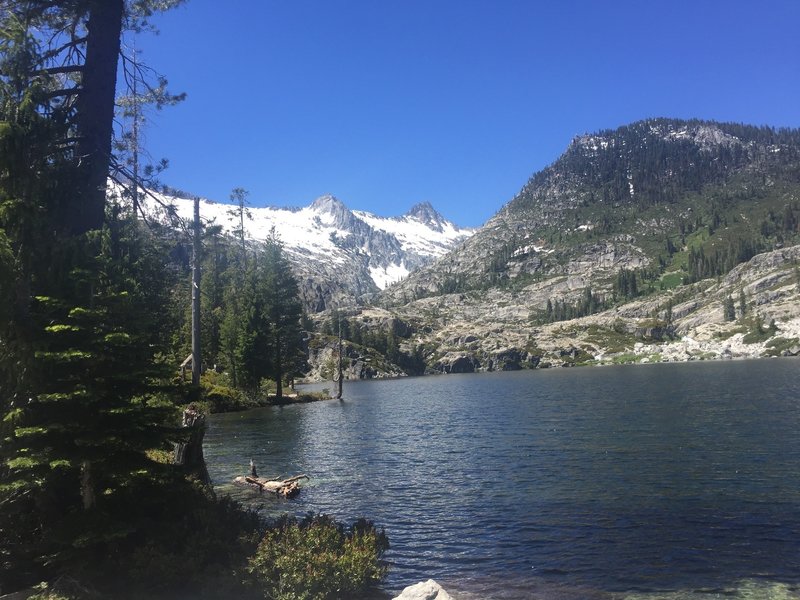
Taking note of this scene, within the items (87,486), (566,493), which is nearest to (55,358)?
(87,486)

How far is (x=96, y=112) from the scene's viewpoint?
17891mm

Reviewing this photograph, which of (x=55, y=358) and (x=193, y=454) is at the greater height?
(x=55, y=358)

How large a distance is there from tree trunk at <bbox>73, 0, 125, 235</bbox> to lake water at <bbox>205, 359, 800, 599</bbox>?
1607cm

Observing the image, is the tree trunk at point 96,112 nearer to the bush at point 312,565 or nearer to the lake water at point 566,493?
the bush at point 312,565

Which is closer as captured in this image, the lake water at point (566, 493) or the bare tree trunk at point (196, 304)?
the lake water at point (566, 493)

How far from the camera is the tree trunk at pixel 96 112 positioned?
56.3ft

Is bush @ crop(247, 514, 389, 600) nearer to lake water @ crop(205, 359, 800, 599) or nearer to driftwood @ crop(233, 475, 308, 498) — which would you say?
lake water @ crop(205, 359, 800, 599)

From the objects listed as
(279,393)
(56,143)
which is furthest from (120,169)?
(279,393)

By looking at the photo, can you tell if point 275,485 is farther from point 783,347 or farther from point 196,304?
point 783,347

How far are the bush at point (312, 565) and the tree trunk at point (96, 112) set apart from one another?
11.7m

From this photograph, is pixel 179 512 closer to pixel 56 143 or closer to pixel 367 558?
pixel 367 558

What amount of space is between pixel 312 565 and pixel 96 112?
16.0 m

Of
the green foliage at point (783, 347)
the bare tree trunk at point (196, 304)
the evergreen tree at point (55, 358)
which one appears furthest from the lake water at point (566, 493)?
the green foliage at point (783, 347)

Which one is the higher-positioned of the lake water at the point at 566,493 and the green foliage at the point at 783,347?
the green foliage at the point at 783,347
